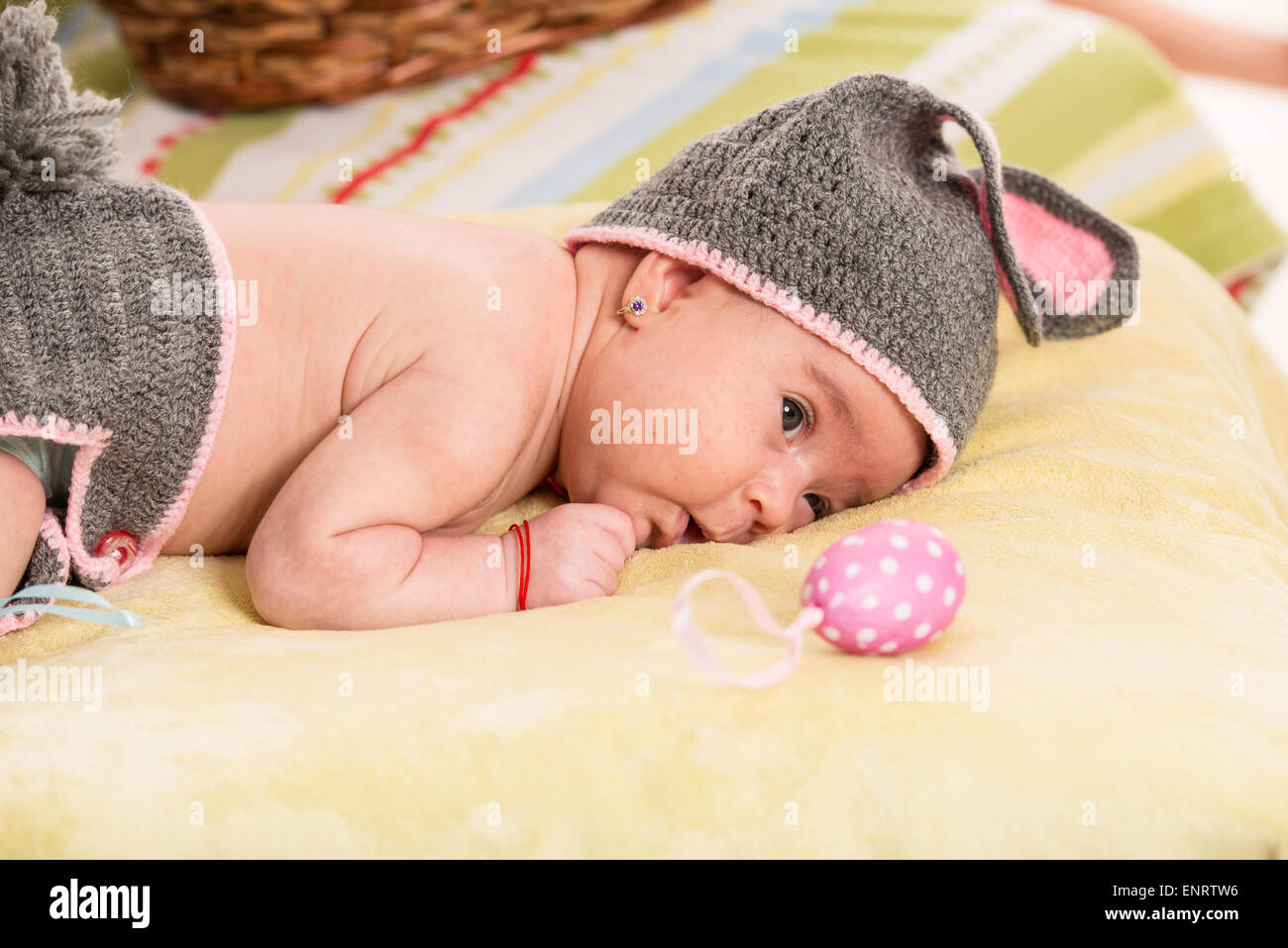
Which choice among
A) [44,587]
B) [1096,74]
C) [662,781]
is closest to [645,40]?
[1096,74]

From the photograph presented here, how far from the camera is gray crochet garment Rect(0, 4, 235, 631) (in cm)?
118

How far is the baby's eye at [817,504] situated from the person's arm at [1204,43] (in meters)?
2.46

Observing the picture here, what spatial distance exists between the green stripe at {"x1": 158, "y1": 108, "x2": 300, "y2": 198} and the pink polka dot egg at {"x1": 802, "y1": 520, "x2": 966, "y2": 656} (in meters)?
1.74

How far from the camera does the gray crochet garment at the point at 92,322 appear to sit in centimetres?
118

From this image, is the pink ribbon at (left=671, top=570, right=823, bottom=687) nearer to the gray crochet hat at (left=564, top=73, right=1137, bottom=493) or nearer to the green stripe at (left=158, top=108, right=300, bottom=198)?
the gray crochet hat at (left=564, top=73, right=1137, bottom=493)

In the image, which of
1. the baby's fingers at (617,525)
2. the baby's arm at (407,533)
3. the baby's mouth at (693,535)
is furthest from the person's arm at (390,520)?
the baby's mouth at (693,535)

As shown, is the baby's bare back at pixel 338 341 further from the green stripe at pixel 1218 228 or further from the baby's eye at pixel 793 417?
the green stripe at pixel 1218 228

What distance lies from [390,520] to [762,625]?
406mm
